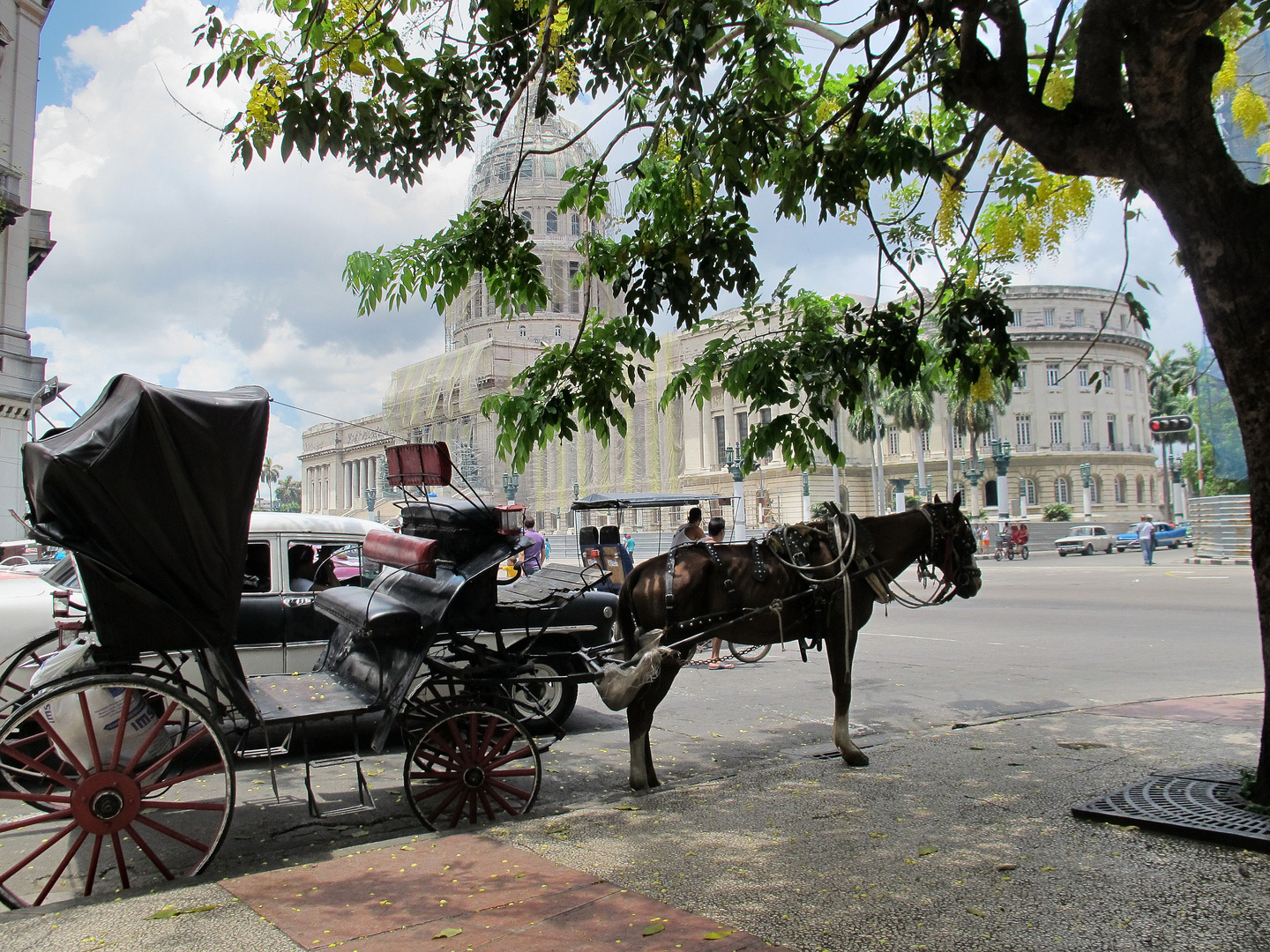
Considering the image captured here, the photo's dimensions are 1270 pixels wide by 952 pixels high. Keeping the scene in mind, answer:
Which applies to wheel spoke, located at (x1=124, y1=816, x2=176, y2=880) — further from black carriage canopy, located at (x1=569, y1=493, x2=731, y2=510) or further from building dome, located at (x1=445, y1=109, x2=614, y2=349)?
building dome, located at (x1=445, y1=109, x2=614, y2=349)

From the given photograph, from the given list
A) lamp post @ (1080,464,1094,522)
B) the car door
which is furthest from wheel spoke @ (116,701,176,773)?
lamp post @ (1080,464,1094,522)

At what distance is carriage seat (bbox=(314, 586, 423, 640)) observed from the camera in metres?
5.24

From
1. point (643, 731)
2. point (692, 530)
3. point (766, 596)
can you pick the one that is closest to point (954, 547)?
point (766, 596)

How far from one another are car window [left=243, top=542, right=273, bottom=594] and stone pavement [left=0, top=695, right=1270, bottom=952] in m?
3.75

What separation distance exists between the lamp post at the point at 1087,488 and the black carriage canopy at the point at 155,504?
223 feet

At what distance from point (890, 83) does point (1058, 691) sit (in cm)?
610

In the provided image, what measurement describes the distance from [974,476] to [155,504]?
2619 inches

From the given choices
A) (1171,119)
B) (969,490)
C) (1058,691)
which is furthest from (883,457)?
(1171,119)

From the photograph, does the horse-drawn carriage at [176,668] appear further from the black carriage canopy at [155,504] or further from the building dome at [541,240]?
the building dome at [541,240]

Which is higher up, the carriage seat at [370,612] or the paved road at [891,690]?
the carriage seat at [370,612]

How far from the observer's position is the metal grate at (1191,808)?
4.31 meters

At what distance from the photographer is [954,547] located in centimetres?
694

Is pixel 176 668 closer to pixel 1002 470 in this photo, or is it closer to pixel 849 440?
pixel 1002 470

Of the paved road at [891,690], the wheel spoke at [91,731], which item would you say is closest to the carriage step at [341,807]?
the paved road at [891,690]
